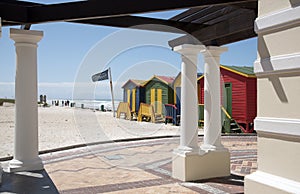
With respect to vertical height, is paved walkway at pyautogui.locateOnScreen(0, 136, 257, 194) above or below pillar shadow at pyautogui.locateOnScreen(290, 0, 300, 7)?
below

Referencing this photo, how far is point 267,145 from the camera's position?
75.6 inches

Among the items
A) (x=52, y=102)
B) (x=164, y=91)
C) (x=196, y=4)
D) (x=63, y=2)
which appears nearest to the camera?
(x=196, y=4)

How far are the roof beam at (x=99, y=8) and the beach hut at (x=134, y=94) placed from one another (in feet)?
52.8

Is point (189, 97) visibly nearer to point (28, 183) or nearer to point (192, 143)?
point (192, 143)

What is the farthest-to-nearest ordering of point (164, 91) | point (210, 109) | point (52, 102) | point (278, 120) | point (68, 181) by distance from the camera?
point (52, 102)
point (164, 91)
point (210, 109)
point (68, 181)
point (278, 120)

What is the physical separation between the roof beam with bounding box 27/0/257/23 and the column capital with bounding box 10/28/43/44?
798 millimetres

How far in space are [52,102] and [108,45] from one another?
44.9m

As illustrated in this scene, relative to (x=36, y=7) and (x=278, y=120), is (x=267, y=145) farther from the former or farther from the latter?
(x=36, y=7)

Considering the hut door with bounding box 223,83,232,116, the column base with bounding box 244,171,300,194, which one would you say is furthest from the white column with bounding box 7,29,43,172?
the hut door with bounding box 223,83,232,116

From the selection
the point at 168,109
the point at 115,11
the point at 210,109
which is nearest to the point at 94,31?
the point at 115,11

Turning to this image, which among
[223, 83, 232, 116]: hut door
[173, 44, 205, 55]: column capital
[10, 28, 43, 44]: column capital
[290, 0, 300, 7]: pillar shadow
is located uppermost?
[10, 28, 43, 44]: column capital

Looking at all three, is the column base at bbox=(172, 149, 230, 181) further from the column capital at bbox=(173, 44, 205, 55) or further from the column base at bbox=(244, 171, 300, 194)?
the column base at bbox=(244, 171, 300, 194)

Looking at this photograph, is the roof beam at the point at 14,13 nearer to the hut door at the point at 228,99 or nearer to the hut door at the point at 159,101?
the hut door at the point at 228,99

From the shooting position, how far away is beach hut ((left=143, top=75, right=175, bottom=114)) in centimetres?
1873
